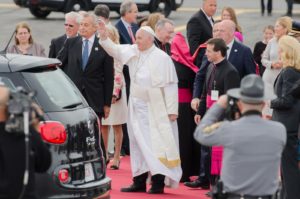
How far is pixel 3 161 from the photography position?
27.0 ft

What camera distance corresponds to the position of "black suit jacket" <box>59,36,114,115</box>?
1431 centimetres

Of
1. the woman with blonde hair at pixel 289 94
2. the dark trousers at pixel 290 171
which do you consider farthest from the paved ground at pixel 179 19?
the woman with blonde hair at pixel 289 94

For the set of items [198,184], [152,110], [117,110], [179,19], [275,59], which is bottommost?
[179,19]

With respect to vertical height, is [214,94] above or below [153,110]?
above

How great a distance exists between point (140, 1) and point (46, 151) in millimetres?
22344

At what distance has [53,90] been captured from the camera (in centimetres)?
1077

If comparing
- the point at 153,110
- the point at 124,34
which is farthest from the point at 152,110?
the point at 124,34

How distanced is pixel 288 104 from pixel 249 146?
362 cm

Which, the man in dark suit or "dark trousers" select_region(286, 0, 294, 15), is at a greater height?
the man in dark suit

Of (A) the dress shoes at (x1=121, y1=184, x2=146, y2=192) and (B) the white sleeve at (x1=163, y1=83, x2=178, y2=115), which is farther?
(A) the dress shoes at (x1=121, y1=184, x2=146, y2=192)

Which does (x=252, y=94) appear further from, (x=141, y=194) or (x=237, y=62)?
(x=141, y=194)

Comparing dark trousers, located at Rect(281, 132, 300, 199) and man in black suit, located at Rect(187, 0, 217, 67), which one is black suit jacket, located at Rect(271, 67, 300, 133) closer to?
dark trousers, located at Rect(281, 132, 300, 199)

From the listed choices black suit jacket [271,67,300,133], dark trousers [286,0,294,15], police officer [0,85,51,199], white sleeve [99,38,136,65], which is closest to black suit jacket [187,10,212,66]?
white sleeve [99,38,136,65]

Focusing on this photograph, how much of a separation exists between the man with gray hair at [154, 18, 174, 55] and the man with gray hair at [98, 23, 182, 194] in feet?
3.42
